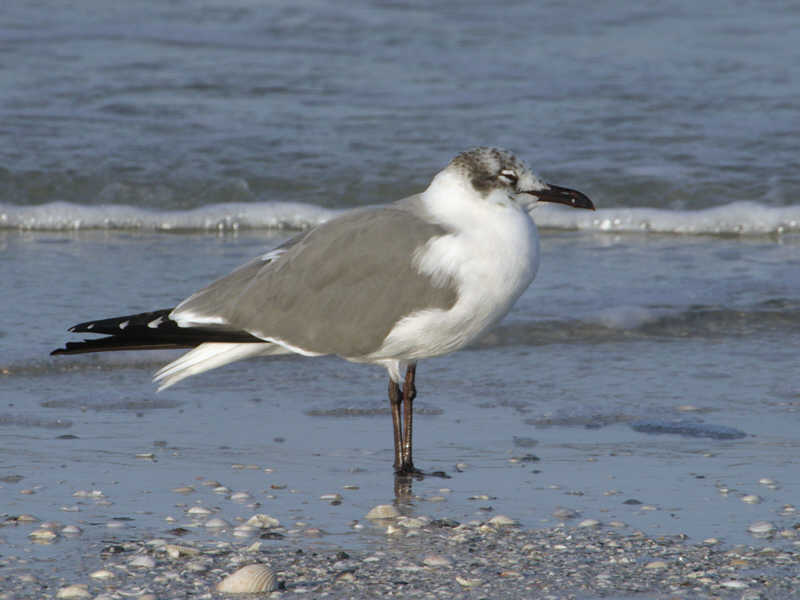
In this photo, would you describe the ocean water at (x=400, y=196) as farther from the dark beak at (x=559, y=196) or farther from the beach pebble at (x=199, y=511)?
the dark beak at (x=559, y=196)

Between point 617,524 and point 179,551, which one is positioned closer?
point 179,551

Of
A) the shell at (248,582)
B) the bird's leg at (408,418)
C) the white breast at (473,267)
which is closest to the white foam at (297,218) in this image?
the bird's leg at (408,418)

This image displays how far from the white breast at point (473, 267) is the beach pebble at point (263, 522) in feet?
2.87

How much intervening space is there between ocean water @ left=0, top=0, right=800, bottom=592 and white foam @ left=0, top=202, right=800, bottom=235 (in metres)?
0.03

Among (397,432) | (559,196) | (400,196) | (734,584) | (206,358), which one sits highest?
(400,196)

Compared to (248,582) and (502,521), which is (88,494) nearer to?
(248,582)

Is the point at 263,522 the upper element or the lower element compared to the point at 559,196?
lower

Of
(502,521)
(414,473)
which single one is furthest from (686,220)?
(502,521)

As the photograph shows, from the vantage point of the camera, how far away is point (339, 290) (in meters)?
4.81

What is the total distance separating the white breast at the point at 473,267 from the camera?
14.9 feet

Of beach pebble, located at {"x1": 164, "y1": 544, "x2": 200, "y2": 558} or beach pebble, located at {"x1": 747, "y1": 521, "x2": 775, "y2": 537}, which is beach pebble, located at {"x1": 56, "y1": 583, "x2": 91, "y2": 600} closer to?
beach pebble, located at {"x1": 164, "y1": 544, "x2": 200, "y2": 558}

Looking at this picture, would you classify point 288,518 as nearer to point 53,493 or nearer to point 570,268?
point 53,493

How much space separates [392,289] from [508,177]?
542 millimetres

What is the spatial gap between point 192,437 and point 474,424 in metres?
1.03
